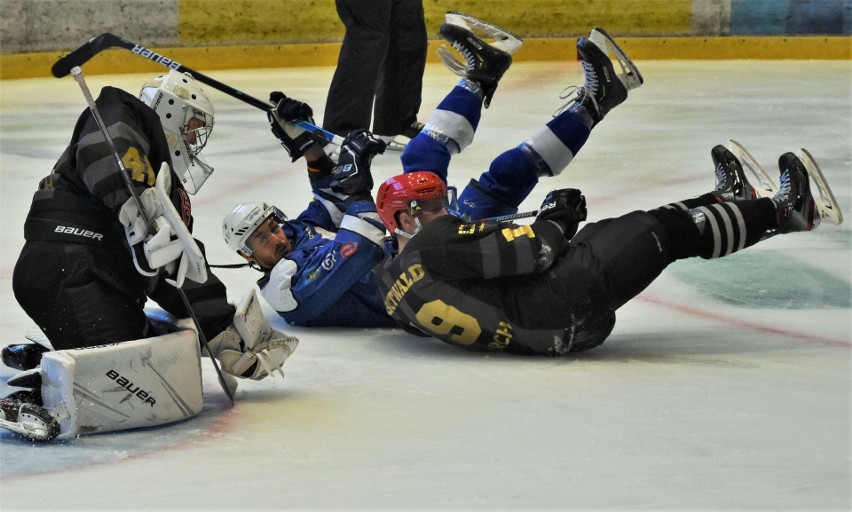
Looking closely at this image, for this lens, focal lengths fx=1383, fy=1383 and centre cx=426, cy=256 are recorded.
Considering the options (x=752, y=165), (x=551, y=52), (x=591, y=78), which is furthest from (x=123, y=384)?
(x=551, y=52)

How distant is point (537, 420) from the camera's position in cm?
297

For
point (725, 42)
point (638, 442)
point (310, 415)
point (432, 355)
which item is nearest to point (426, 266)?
point (432, 355)

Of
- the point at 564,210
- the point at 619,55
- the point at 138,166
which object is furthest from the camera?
the point at 619,55

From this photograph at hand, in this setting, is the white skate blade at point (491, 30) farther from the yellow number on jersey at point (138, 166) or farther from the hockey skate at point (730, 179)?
the yellow number on jersey at point (138, 166)

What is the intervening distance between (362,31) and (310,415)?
347cm

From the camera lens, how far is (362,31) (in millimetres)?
6238

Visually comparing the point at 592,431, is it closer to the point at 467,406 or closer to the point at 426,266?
the point at 467,406

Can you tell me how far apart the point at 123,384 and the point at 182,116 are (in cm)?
74

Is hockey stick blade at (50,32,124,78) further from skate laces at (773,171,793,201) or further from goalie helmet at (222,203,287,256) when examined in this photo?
skate laces at (773,171,793,201)

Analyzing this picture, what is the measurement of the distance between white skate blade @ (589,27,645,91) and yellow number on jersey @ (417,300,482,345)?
1.22 meters

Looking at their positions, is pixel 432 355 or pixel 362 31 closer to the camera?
pixel 432 355

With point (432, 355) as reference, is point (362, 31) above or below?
above

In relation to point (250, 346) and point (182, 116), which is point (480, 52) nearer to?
point (182, 116)

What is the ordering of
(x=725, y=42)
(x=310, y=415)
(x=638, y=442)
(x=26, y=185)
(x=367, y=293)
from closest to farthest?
(x=638, y=442), (x=310, y=415), (x=367, y=293), (x=26, y=185), (x=725, y=42)
